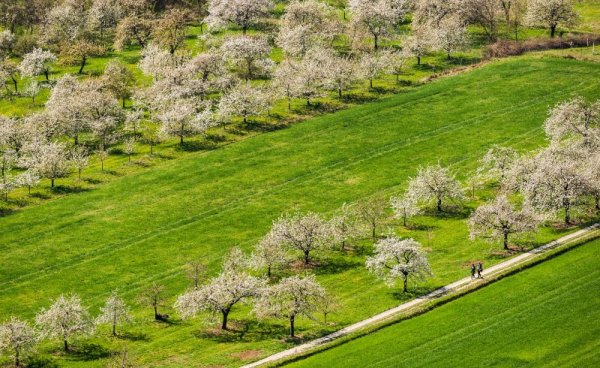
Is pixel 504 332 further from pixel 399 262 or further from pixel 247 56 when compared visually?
pixel 247 56

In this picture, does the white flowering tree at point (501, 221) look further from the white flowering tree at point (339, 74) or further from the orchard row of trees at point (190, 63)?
the white flowering tree at point (339, 74)

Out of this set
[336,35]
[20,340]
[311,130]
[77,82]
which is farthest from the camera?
[336,35]

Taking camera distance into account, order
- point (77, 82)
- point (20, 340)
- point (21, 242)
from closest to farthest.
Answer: point (20, 340), point (21, 242), point (77, 82)

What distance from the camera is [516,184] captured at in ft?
398

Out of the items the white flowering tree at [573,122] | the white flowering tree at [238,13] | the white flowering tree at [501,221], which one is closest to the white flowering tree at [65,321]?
the white flowering tree at [501,221]

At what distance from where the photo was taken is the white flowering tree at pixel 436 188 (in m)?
120

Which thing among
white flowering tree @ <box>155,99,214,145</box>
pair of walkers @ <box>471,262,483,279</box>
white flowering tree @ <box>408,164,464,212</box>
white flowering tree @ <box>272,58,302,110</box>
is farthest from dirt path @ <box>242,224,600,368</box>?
white flowering tree @ <box>272,58,302,110</box>

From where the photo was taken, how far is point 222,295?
9650 centimetres

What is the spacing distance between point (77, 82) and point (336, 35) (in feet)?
178

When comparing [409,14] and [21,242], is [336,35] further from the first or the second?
[21,242]

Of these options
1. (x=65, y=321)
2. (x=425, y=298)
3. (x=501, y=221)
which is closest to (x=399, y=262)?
(x=425, y=298)

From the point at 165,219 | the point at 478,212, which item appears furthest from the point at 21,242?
the point at 478,212

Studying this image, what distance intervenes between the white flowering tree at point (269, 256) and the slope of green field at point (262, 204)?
553 cm

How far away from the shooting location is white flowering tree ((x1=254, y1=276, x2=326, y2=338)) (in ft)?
303
